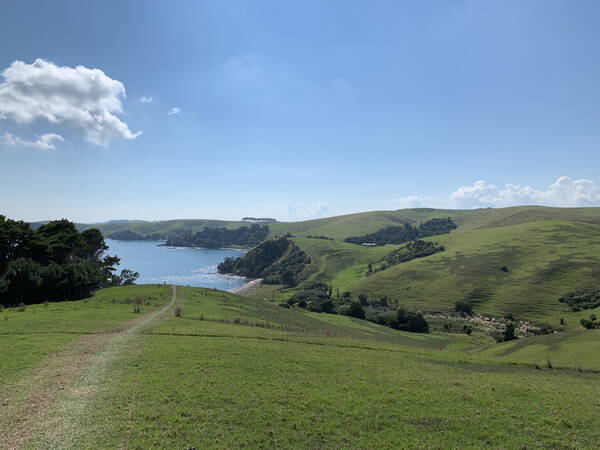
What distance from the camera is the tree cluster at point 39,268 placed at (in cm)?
4588

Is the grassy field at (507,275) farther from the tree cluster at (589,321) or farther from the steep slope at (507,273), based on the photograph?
the tree cluster at (589,321)

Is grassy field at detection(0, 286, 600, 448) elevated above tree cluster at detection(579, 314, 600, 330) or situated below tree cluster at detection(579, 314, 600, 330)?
above

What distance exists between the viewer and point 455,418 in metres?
14.6

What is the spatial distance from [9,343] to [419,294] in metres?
127

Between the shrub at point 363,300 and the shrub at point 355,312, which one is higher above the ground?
the shrub at point 355,312

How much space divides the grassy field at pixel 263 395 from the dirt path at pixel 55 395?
65 mm

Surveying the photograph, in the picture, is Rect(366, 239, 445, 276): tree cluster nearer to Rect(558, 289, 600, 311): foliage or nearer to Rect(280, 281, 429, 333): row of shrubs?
Rect(280, 281, 429, 333): row of shrubs

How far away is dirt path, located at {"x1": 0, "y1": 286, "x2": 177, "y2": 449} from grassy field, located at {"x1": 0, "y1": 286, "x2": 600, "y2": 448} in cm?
6

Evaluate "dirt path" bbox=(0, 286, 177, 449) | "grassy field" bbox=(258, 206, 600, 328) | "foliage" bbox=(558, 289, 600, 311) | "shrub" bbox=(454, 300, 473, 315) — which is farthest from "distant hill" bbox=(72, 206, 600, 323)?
"dirt path" bbox=(0, 286, 177, 449)

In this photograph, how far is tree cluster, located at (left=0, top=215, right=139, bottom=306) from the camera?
45875 millimetres

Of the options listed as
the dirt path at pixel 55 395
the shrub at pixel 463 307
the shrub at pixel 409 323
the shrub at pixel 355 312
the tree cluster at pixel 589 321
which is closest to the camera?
the dirt path at pixel 55 395

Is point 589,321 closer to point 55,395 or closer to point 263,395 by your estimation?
point 263,395

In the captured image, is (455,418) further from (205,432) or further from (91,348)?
(91,348)

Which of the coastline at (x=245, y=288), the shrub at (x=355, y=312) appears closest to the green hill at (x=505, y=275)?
the coastline at (x=245, y=288)
